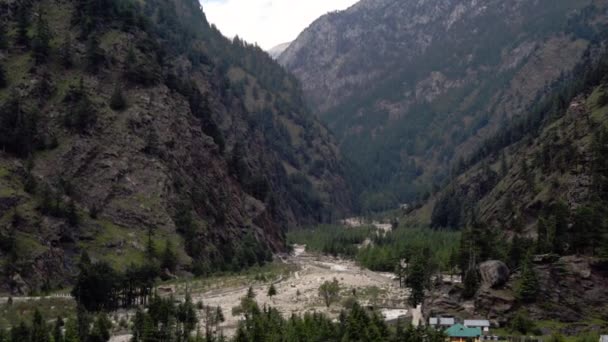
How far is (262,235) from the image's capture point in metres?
194

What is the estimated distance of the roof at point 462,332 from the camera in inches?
3708

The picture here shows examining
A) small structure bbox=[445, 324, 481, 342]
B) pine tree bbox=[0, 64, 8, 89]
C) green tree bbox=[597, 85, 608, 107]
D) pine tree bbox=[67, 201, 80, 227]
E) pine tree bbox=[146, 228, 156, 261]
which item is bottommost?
small structure bbox=[445, 324, 481, 342]

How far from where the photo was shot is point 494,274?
352 ft

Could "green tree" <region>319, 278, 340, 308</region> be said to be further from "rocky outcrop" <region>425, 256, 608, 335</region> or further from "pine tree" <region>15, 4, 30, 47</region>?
"pine tree" <region>15, 4, 30, 47</region>

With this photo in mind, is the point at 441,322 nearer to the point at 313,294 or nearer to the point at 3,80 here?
the point at 313,294

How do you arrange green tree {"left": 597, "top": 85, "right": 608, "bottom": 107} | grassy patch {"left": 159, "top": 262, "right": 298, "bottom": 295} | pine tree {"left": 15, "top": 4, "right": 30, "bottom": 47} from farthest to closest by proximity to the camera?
green tree {"left": 597, "top": 85, "right": 608, "bottom": 107}
pine tree {"left": 15, "top": 4, "right": 30, "bottom": 47}
grassy patch {"left": 159, "top": 262, "right": 298, "bottom": 295}

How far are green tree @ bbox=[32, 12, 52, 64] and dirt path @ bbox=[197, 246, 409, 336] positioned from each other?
233ft

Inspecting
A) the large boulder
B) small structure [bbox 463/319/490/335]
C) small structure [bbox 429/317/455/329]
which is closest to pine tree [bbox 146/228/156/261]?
small structure [bbox 429/317/455/329]

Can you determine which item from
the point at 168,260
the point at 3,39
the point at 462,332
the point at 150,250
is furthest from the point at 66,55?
the point at 462,332

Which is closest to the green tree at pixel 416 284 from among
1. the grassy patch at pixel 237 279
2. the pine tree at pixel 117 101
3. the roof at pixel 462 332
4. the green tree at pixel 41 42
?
the roof at pixel 462 332

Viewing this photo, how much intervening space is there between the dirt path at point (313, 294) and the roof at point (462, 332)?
1571 centimetres

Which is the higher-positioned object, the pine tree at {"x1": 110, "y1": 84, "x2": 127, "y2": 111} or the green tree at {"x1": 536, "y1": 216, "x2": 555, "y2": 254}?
the pine tree at {"x1": 110, "y1": 84, "x2": 127, "y2": 111}

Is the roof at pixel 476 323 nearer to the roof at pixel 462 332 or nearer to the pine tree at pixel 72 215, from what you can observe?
the roof at pixel 462 332

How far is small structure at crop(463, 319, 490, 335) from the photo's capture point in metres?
98.4
